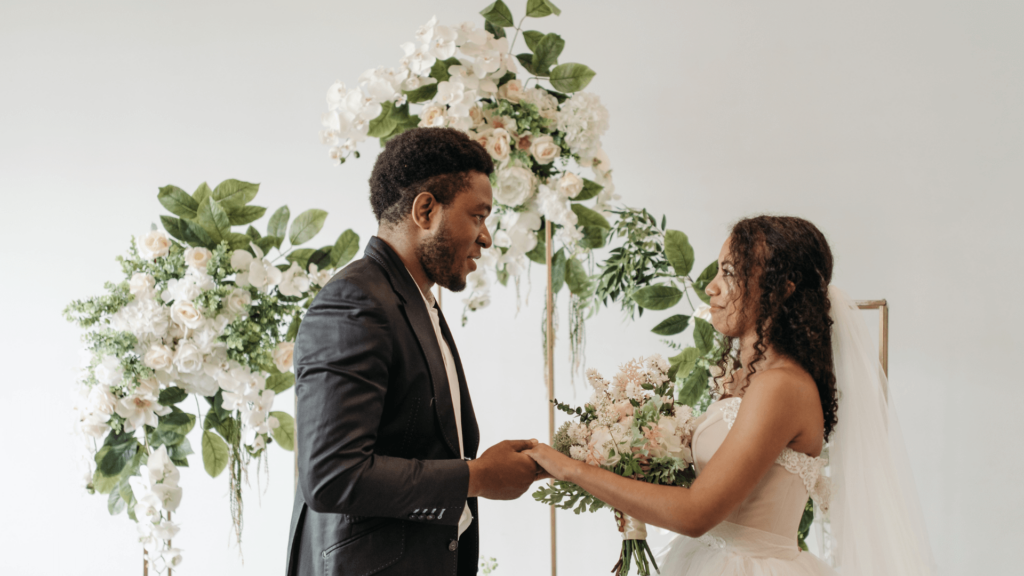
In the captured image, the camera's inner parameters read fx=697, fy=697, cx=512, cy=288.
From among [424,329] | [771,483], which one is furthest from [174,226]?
[771,483]

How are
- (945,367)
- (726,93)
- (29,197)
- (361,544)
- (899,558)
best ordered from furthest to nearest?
(29,197) < (726,93) < (945,367) < (899,558) < (361,544)

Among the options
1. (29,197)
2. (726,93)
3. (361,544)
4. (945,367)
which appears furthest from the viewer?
(29,197)

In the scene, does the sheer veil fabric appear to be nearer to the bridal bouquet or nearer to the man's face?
the bridal bouquet

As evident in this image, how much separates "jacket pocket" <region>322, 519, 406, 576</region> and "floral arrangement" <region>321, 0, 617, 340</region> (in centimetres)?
116

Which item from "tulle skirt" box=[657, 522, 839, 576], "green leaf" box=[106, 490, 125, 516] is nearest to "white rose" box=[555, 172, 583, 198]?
"tulle skirt" box=[657, 522, 839, 576]

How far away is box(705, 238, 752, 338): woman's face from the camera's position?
1839 millimetres

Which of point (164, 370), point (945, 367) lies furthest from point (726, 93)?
point (164, 370)

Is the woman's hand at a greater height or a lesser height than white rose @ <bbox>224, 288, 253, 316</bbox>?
lesser

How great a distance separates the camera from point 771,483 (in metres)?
1.75

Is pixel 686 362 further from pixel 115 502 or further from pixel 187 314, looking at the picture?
pixel 115 502

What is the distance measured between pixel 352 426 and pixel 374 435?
0.06 m

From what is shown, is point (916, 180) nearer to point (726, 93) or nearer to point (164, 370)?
point (726, 93)

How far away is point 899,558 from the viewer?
1.81 m

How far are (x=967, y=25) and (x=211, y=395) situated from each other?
135 inches
